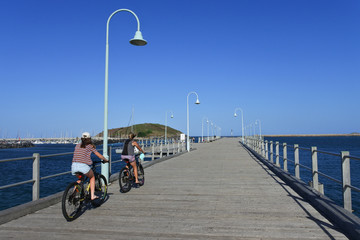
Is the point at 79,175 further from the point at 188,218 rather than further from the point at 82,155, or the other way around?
the point at 188,218

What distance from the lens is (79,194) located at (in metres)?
5.32

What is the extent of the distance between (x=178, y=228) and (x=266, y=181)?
5.57 metres

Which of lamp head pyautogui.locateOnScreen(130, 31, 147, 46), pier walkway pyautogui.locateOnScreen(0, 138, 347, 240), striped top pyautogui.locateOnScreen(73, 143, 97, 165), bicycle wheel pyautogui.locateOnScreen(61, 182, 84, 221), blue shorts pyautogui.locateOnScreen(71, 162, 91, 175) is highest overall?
lamp head pyautogui.locateOnScreen(130, 31, 147, 46)

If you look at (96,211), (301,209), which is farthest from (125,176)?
(301,209)

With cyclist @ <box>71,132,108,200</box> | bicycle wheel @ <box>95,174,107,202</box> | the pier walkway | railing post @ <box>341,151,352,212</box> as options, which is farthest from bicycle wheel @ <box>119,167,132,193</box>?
railing post @ <box>341,151,352,212</box>

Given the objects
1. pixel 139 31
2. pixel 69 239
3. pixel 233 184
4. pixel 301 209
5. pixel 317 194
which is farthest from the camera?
pixel 139 31

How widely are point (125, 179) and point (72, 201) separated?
2.65 meters

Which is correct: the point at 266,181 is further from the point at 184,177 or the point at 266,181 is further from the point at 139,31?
the point at 139,31

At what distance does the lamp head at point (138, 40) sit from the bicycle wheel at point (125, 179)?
449 centimetres

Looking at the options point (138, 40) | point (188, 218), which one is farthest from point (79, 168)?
point (138, 40)

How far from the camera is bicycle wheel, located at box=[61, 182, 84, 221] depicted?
4.91 metres

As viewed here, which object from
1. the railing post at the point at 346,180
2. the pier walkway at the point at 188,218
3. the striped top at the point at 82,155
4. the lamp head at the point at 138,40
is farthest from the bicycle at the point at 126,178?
the railing post at the point at 346,180

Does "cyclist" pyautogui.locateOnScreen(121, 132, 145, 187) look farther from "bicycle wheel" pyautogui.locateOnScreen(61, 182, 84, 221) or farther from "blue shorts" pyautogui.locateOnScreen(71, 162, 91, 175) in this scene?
"bicycle wheel" pyautogui.locateOnScreen(61, 182, 84, 221)

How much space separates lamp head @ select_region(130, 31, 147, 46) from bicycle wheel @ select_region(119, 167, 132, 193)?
14.7 feet
